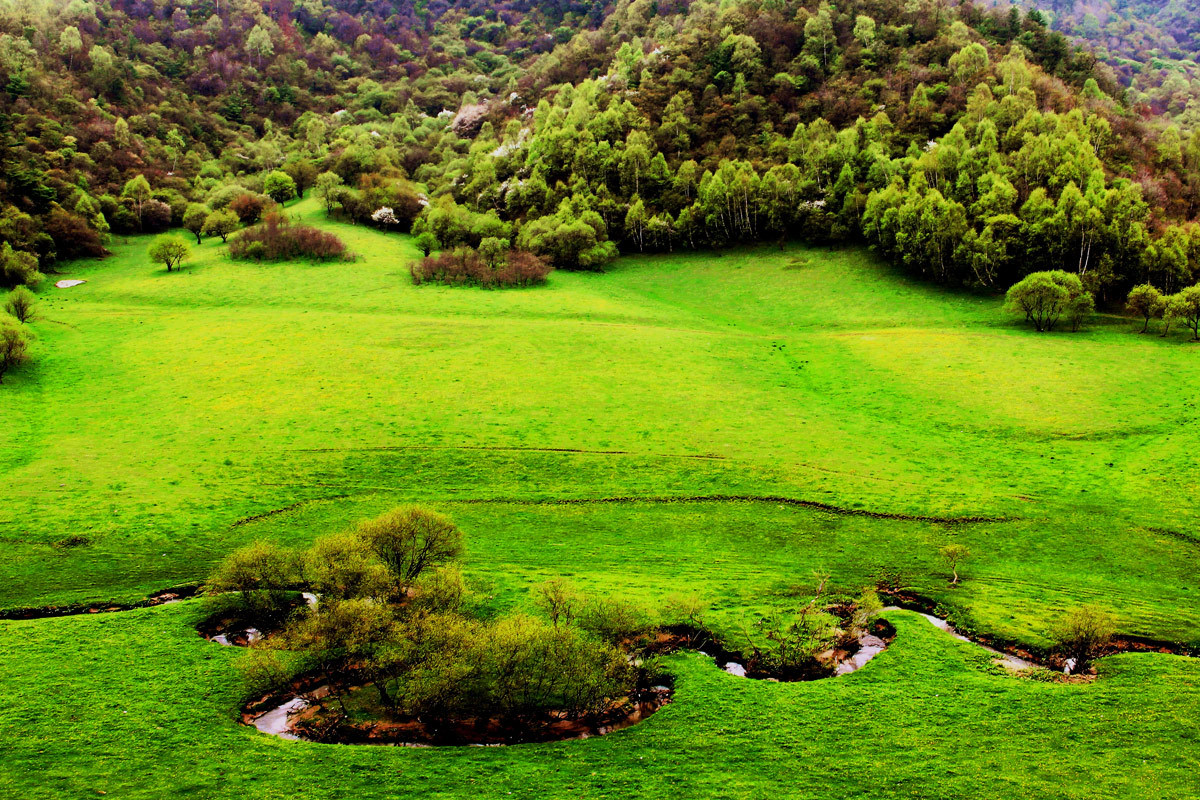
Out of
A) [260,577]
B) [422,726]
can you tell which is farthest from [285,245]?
[422,726]

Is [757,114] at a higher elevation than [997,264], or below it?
higher

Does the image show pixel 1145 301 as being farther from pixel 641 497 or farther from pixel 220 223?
pixel 220 223

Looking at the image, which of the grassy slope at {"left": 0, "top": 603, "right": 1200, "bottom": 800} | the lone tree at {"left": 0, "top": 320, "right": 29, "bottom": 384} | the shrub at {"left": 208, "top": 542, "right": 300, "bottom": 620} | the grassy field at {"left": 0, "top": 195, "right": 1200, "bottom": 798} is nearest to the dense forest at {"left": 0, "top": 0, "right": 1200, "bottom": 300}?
the grassy field at {"left": 0, "top": 195, "right": 1200, "bottom": 798}

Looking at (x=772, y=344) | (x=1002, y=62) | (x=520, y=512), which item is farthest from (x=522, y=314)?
(x=1002, y=62)

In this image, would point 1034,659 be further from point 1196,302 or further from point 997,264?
point 997,264

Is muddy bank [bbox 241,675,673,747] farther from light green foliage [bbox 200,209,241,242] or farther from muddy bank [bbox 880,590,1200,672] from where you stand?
light green foliage [bbox 200,209,241,242]
